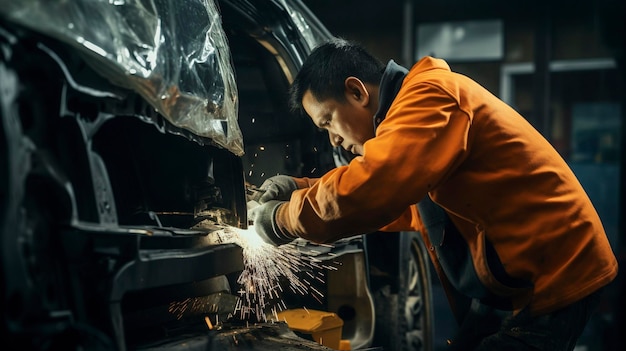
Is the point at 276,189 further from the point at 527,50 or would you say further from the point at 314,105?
the point at 527,50

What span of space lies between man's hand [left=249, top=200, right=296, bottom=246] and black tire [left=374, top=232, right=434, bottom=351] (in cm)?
132

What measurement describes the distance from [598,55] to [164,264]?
6.59m

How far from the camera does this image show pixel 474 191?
2367mm

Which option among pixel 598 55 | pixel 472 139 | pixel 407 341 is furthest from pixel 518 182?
pixel 598 55

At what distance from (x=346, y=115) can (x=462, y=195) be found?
52 cm

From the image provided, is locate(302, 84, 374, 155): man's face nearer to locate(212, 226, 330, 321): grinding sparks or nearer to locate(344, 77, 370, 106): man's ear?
locate(344, 77, 370, 106): man's ear

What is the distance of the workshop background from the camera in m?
7.34

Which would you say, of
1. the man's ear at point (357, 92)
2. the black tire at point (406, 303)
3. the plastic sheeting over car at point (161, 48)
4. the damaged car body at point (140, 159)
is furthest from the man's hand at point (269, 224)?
the black tire at point (406, 303)

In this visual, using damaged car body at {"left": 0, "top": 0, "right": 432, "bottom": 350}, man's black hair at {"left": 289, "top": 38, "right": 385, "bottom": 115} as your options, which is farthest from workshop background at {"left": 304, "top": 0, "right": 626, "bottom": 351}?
man's black hair at {"left": 289, "top": 38, "right": 385, "bottom": 115}

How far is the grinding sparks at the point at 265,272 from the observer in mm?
2664

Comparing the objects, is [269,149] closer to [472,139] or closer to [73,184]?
[472,139]

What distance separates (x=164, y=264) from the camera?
207 cm

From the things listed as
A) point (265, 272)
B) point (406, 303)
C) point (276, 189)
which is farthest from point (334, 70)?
point (406, 303)

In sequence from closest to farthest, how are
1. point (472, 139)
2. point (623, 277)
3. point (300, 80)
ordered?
point (472, 139) < point (300, 80) < point (623, 277)
